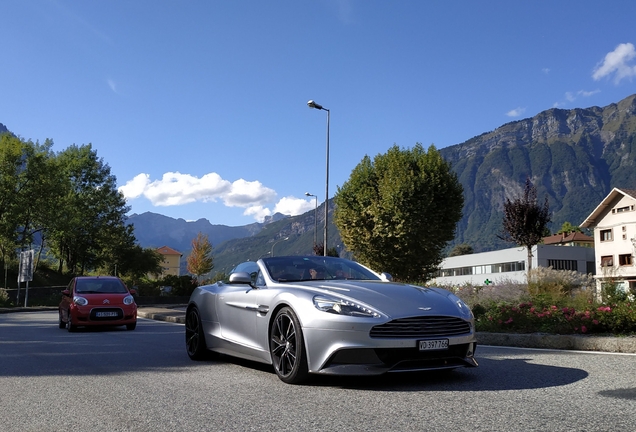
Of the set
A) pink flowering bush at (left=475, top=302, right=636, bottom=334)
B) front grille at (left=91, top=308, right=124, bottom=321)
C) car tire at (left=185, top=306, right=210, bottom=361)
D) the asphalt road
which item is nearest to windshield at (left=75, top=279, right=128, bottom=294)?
front grille at (left=91, top=308, right=124, bottom=321)

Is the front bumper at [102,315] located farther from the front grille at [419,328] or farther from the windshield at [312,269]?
the front grille at [419,328]

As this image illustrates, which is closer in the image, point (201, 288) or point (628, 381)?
point (628, 381)

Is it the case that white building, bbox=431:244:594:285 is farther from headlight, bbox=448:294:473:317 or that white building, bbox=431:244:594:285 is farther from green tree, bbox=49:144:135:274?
headlight, bbox=448:294:473:317

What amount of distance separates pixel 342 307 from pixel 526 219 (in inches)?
1287

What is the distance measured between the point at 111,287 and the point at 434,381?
43.5 feet

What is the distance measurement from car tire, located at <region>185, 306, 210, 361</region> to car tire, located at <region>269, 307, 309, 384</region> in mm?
2131

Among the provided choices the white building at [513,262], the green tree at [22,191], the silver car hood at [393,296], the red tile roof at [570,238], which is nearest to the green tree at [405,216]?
the green tree at [22,191]

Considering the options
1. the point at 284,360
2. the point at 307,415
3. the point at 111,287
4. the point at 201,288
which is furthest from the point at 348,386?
the point at 111,287

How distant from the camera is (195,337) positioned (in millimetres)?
8484

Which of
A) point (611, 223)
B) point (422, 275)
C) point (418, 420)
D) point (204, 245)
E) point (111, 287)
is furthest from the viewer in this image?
point (204, 245)

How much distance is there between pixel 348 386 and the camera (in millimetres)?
5832

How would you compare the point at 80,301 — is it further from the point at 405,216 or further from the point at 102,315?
the point at 405,216

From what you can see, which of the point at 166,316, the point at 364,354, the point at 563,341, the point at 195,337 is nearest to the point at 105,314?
the point at 166,316

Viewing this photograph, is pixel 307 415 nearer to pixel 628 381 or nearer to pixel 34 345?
pixel 628 381
